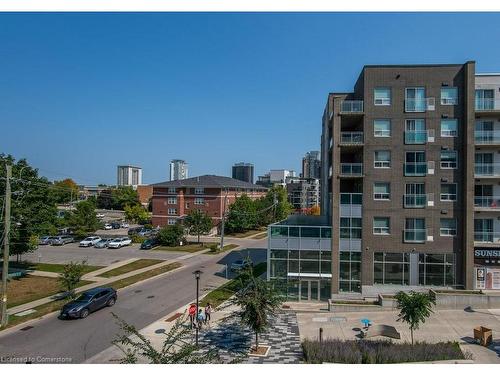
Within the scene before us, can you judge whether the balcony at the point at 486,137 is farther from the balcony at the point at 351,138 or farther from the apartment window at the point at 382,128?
the balcony at the point at 351,138

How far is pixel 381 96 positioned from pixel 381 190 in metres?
6.57

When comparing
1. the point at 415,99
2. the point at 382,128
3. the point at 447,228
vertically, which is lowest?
the point at 447,228

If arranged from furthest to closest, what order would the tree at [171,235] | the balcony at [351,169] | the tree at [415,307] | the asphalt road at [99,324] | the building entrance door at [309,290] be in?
the tree at [171,235] < the balcony at [351,169] < the building entrance door at [309,290] < the asphalt road at [99,324] < the tree at [415,307]

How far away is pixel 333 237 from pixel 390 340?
9.21 metres

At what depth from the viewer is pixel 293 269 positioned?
88.8 ft

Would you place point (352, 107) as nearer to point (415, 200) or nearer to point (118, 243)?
point (415, 200)

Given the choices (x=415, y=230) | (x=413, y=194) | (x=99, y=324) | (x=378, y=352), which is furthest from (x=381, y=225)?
(x=99, y=324)

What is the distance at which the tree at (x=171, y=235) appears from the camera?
51500 millimetres

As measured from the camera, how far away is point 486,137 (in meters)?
26.4

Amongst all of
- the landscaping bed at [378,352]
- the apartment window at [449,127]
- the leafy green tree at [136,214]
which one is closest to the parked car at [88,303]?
the landscaping bed at [378,352]

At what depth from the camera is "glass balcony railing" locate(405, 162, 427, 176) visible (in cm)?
2655

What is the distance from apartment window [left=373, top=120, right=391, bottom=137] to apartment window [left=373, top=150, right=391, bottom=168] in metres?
1.21

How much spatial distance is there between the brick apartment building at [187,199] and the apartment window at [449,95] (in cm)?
4458

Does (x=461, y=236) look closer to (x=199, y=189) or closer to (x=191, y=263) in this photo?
(x=191, y=263)
